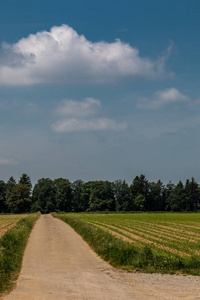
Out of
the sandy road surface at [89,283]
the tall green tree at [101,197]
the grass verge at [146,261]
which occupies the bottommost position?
the sandy road surface at [89,283]

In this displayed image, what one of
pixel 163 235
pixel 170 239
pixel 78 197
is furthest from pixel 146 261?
pixel 78 197

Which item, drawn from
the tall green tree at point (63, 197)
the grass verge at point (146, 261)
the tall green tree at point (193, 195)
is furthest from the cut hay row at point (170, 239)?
the tall green tree at point (193, 195)

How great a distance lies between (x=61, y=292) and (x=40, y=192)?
144m

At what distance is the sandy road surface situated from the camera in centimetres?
1053

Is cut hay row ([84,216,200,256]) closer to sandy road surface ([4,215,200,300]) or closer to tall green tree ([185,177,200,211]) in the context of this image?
sandy road surface ([4,215,200,300])

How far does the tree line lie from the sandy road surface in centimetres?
12687

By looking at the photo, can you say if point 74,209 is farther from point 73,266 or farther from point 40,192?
point 73,266

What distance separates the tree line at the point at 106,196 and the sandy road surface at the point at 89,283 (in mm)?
126868

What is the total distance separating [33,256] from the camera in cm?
1923

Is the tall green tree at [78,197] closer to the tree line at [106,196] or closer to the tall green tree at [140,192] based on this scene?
the tree line at [106,196]

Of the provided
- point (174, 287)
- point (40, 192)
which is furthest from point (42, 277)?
point (40, 192)

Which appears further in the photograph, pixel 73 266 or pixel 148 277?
pixel 73 266

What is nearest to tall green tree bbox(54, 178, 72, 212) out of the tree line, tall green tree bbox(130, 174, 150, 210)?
the tree line

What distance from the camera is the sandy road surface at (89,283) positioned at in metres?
10.5
